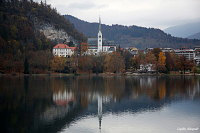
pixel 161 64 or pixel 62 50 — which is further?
pixel 62 50

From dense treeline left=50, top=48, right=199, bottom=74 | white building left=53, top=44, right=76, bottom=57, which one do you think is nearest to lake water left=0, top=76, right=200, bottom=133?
dense treeline left=50, top=48, right=199, bottom=74

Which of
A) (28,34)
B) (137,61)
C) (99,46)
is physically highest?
(28,34)

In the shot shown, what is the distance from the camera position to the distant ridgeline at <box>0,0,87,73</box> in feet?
279

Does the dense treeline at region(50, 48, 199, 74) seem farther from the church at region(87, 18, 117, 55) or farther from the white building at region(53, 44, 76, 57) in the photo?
the church at region(87, 18, 117, 55)

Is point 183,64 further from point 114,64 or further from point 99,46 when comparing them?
point 99,46

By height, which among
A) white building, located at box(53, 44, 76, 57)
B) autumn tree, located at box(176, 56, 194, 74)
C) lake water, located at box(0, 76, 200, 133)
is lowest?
lake water, located at box(0, 76, 200, 133)

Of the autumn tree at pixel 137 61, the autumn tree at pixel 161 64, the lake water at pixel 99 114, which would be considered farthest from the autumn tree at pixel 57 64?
the lake water at pixel 99 114

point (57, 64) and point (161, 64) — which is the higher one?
point (57, 64)

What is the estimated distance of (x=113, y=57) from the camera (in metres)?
91.9

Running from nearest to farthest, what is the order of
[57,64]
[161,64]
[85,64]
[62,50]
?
[57,64] → [85,64] → [161,64] → [62,50]

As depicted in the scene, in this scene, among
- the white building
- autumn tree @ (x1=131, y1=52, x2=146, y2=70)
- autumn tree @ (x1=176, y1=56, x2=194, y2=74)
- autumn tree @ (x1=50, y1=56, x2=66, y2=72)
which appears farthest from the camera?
the white building


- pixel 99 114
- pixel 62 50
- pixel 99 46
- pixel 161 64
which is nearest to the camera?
pixel 99 114

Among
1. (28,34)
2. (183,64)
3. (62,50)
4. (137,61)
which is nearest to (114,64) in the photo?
(137,61)

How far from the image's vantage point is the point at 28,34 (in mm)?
106312
